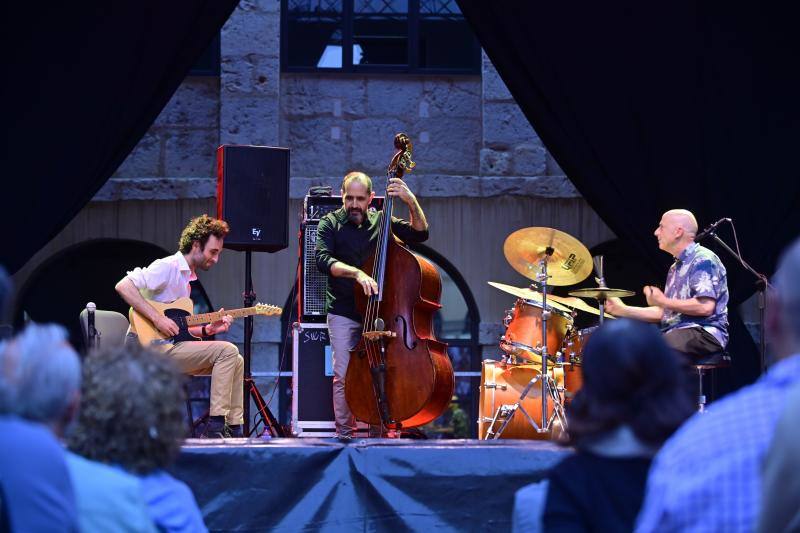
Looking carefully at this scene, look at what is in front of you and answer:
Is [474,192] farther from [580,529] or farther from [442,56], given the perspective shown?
[580,529]

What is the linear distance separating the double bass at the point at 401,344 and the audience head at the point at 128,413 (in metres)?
3.95

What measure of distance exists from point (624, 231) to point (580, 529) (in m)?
5.28

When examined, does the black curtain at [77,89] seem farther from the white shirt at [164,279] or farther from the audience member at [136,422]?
the audience member at [136,422]

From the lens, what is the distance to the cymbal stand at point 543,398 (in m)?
7.41

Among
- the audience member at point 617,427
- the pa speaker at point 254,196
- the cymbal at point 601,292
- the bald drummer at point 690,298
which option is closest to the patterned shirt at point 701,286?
the bald drummer at point 690,298

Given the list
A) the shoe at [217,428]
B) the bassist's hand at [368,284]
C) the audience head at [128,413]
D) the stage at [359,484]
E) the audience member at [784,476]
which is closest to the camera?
the audience member at [784,476]

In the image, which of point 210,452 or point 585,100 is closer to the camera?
point 210,452

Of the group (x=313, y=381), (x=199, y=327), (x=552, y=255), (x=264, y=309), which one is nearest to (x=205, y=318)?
(x=199, y=327)

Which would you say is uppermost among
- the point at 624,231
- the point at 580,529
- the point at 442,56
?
the point at 442,56

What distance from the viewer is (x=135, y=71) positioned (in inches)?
277

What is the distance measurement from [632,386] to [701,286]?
4174mm

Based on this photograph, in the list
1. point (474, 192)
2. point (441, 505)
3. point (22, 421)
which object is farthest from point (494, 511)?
point (474, 192)

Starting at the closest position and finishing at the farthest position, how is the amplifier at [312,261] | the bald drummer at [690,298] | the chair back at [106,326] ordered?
the bald drummer at [690,298]
the chair back at [106,326]
the amplifier at [312,261]

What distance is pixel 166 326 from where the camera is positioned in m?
6.91
